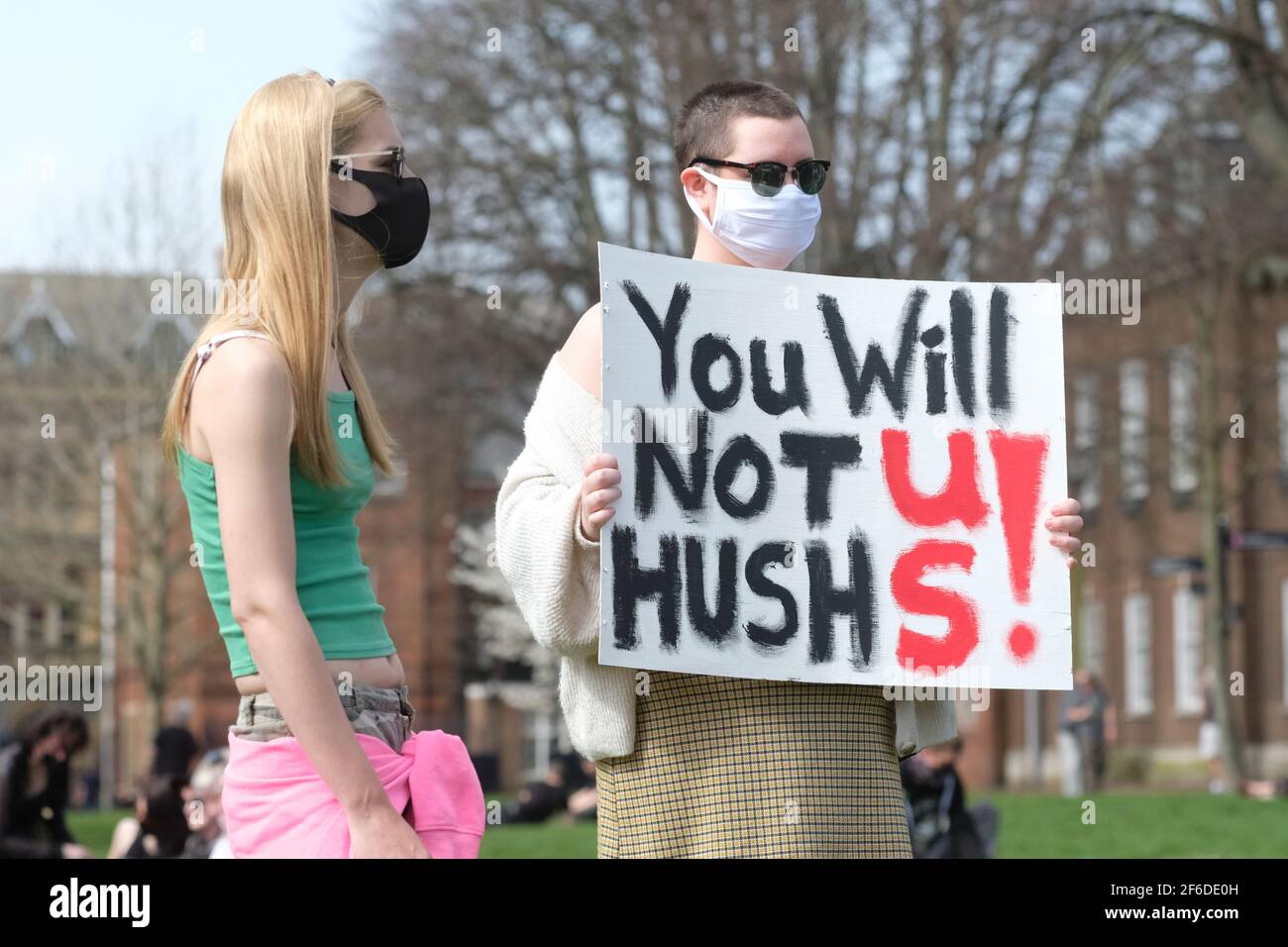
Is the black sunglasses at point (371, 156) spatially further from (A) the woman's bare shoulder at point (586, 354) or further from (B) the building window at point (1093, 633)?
(B) the building window at point (1093, 633)

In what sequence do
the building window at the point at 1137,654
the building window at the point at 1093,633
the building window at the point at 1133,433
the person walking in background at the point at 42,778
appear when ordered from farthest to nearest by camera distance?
1. the building window at the point at 1093,633
2. the building window at the point at 1137,654
3. the building window at the point at 1133,433
4. the person walking in background at the point at 42,778

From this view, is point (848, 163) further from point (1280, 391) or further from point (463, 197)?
point (1280, 391)

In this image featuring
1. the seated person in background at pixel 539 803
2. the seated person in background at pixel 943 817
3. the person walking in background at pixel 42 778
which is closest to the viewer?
the seated person in background at pixel 943 817

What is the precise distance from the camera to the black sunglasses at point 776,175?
11.7 feet

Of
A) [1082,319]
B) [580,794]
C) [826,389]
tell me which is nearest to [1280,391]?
[1082,319]

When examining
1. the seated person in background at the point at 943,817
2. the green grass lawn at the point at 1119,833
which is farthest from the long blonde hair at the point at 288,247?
the green grass lawn at the point at 1119,833

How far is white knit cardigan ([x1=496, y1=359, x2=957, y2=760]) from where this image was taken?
3.21 metres

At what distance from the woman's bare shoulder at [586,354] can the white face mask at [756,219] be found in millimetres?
339

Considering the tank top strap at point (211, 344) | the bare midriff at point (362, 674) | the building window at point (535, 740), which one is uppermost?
the tank top strap at point (211, 344)

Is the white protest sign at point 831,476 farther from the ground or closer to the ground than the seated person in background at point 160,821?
farther from the ground

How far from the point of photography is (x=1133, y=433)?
95.2 ft

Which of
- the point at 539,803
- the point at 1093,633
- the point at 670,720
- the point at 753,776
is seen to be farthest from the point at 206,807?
the point at 1093,633

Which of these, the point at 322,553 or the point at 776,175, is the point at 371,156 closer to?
the point at 322,553

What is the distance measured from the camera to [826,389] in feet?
11.3
